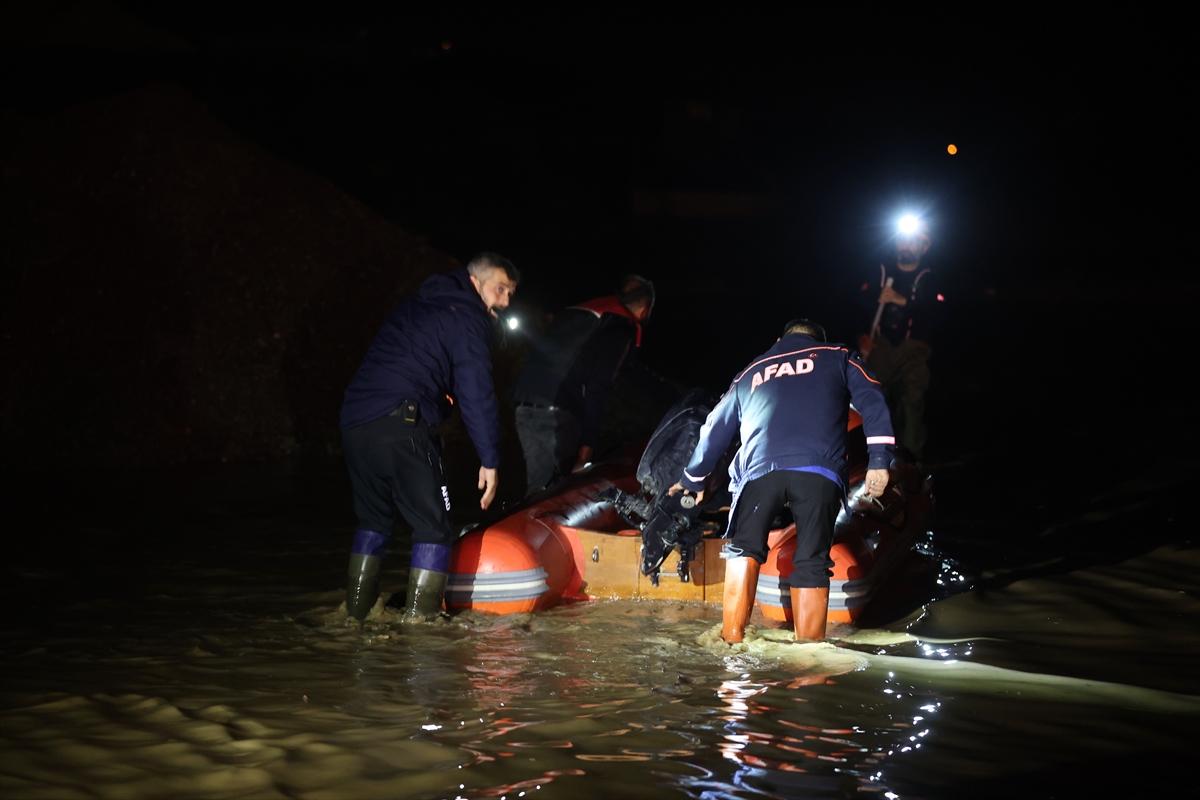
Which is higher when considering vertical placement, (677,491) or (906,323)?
(906,323)

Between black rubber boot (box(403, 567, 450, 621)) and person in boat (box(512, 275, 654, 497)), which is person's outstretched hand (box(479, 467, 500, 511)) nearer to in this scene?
black rubber boot (box(403, 567, 450, 621))

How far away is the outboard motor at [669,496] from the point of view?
6.36 m

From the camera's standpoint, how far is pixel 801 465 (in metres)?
5.51

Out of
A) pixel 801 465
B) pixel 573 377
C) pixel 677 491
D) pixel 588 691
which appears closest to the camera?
pixel 588 691

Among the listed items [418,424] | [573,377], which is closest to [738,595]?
[418,424]

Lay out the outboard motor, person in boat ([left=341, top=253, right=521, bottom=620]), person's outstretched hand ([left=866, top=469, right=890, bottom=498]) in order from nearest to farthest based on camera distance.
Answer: person's outstretched hand ([left=866, top=469, right=890, bottom=498])
person in boat ([left=341, top=253, right=521, bottom=620])
the outboard motor

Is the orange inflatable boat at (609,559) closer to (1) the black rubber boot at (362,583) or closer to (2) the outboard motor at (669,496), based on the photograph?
(2) the outboard motor at (669,496)

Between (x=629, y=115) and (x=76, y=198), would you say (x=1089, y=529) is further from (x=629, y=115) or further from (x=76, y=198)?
(x=629, y=115)

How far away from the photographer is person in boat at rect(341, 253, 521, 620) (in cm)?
596

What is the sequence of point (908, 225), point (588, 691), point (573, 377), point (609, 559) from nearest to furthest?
point (588, 691), point (609, 559), point (573, 377), point (908, 225)

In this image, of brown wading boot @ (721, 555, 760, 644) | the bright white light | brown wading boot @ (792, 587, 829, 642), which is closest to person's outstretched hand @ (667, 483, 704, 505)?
brown wading boot @ (721, 555, 760, 644)

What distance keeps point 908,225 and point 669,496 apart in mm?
4723

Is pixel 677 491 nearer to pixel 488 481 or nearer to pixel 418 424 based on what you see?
pixel 488 481

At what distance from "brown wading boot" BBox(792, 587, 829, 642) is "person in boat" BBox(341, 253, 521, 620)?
158 centimetres
